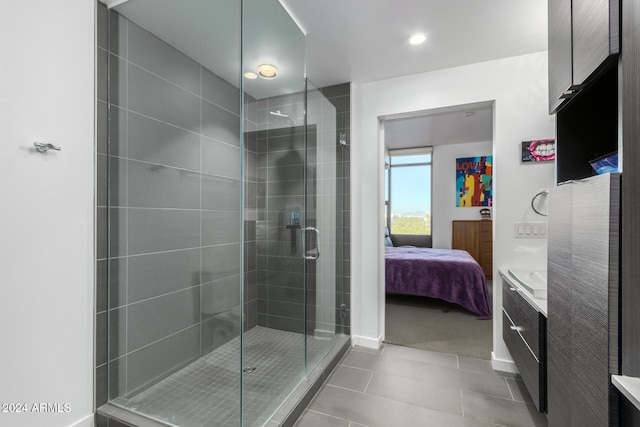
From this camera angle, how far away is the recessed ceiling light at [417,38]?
209 centimetres

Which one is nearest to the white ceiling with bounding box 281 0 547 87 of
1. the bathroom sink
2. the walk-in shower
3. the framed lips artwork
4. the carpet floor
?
the walk-in shower

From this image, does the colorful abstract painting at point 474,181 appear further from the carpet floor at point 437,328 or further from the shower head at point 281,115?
the shower head at point 281,115

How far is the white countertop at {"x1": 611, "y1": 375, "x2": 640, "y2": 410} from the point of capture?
732 mm

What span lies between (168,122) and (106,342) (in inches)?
52.1

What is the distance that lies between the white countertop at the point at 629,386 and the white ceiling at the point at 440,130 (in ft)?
11.5

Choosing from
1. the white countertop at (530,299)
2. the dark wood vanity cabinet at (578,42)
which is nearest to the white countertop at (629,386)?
the white countertop at (530,299)

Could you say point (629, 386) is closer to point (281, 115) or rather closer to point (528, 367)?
point (528, 367)

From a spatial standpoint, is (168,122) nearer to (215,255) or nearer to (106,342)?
(215,255)

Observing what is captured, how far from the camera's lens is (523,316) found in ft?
5.82

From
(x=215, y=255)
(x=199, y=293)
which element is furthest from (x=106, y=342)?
(x=215, y=255)

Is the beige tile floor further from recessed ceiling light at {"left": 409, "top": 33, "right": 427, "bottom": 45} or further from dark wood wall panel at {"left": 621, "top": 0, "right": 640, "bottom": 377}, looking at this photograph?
recessed ceiling light at {"left": 409, "top": 33, "right": 427, "bottom": 45}
